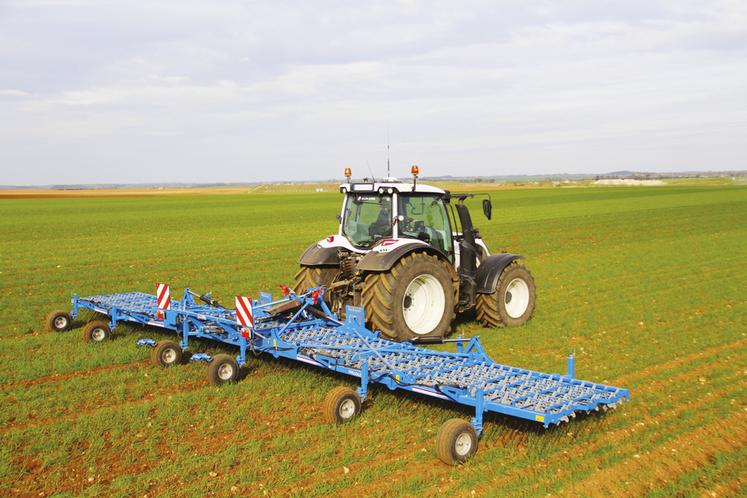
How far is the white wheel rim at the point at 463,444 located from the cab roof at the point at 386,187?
433 centimetres

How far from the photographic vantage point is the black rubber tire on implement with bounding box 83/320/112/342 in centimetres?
978

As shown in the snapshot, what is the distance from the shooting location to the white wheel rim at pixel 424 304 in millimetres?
9289

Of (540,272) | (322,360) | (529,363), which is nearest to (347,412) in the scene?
(322,360)

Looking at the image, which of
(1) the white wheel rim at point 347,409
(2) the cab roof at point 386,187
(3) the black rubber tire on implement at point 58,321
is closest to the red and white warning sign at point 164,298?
(3) the black rubber tire on implement at point 58,321

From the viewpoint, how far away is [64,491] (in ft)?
17.9

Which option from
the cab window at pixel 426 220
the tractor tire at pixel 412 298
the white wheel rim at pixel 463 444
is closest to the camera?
the white wheel rim at pixel 463 444

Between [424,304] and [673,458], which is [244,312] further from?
[673,458]

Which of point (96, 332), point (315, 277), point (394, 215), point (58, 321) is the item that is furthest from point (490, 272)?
point (58, 321)

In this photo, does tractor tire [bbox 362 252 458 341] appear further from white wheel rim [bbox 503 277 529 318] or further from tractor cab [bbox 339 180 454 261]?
white wheel rim [bbox 503 277 529 318]

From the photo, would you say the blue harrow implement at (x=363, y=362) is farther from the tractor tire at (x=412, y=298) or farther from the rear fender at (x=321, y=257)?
the rear fender at (x=321, y=257)

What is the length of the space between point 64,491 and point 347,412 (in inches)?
103

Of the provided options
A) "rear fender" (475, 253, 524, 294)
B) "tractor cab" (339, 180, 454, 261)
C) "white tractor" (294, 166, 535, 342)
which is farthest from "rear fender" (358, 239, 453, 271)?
"rear fender" (475, 253, 524, 294)

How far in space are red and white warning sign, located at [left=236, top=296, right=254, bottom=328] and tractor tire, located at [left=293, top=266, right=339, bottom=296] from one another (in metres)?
2.03

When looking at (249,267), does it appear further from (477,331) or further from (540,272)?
(477,331)
